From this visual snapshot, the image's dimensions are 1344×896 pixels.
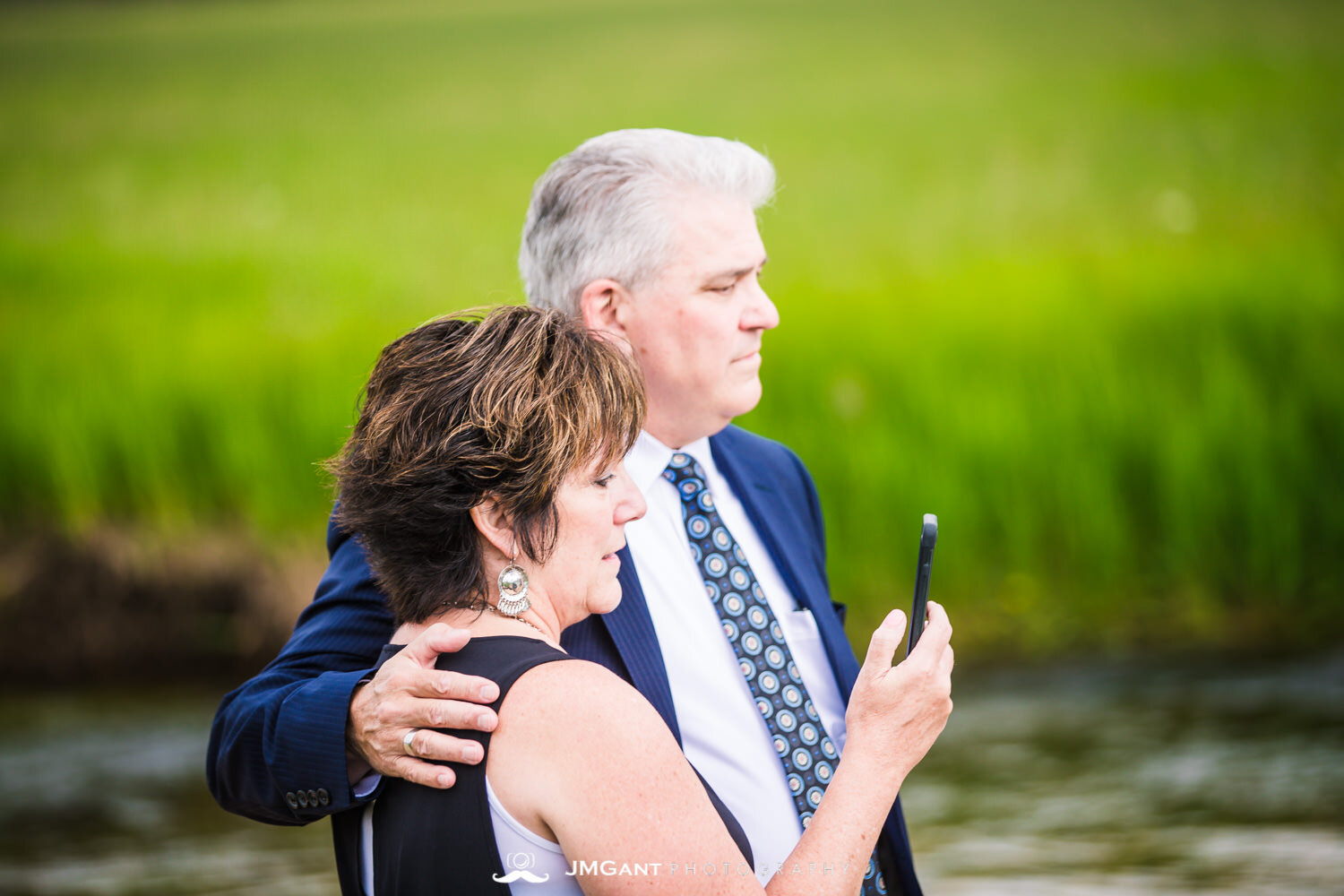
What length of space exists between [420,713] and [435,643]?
0.24 ft

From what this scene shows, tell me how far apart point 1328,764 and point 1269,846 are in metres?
0.53

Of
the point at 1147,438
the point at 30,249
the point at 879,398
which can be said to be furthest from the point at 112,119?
the point at 1147,438

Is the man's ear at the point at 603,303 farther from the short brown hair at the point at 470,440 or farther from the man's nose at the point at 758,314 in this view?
the short brown hair at the point at 470,440

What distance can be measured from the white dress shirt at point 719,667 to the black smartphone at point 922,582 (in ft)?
0.97

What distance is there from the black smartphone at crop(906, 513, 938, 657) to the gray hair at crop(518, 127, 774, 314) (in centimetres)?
61

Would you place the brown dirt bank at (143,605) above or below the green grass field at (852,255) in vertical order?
below

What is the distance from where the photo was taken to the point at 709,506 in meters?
1.78

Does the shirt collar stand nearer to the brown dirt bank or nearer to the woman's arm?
the woman's arm

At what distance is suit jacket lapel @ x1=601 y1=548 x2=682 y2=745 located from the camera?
152cm

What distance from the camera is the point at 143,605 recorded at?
440 centimetres

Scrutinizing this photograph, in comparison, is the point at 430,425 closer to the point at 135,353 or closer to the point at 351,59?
the point at 135,353

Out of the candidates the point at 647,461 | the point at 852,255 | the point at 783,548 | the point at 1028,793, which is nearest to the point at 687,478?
the point at 647,461

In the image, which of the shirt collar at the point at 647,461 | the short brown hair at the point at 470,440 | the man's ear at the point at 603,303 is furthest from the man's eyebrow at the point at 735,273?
the short brown hair at the point at 470,440

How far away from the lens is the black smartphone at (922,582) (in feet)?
4.49
